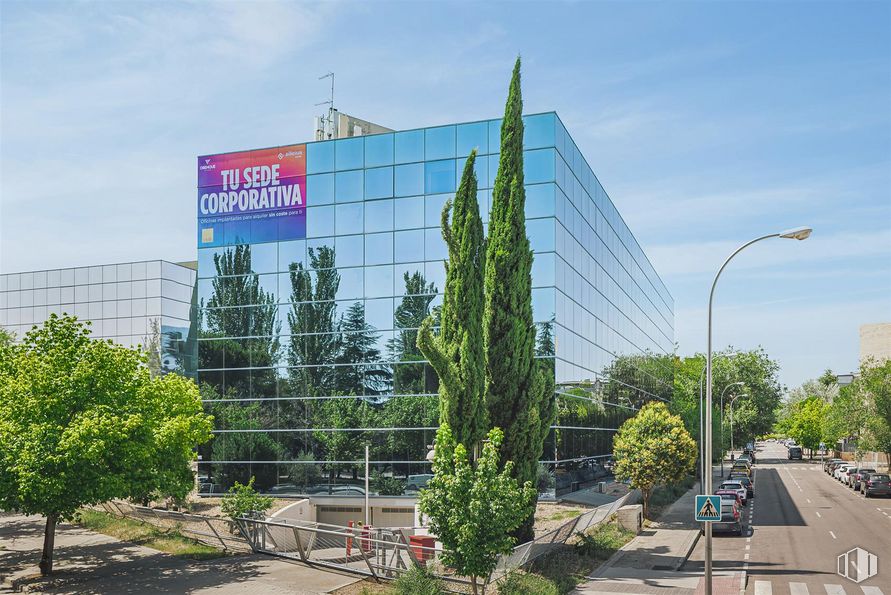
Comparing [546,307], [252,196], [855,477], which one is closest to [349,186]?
[252,196]

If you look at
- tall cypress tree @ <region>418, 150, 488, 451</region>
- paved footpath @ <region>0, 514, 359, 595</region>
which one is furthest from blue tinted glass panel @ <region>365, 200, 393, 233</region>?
paved footpath @ <region>0, 514, 359, 595</region>

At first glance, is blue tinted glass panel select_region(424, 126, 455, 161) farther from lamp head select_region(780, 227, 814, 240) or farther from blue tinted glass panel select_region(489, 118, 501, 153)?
lamp head select_region(780, 227, 814, 240)

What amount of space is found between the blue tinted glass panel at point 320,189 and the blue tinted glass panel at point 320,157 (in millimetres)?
354

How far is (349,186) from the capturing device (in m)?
41.8

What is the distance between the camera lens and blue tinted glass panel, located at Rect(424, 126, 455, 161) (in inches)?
1586

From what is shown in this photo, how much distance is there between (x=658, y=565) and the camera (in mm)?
27484

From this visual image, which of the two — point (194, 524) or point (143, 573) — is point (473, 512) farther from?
point (194, 524)

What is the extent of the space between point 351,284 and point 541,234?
9.67 meters

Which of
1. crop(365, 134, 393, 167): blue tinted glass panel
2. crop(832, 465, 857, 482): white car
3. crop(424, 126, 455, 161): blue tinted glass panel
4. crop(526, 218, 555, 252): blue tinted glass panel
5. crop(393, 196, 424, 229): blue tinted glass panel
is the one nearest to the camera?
crop(526, 218, 555, 252): blue tinted glass panel

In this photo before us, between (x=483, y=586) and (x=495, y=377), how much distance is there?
23.6 feet

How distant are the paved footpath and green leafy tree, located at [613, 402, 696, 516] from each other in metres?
18.2

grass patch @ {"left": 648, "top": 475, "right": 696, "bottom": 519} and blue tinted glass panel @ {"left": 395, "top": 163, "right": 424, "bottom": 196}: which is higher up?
blue tinted glass panel @ {"left": 395, "top": 163, "right": 424, "bottom": 196}

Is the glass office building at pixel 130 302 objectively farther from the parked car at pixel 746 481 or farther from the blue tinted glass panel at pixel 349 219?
the parked car at pixel 746 481

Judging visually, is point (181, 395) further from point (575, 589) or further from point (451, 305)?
point (575, 589)
